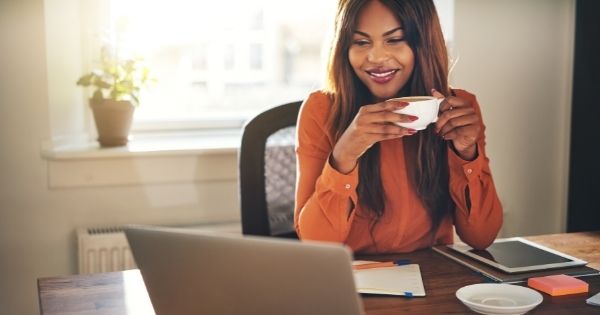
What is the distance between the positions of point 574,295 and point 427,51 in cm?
62

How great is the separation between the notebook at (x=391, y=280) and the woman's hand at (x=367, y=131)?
0.21 m

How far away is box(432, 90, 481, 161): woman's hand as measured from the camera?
1.43 meters

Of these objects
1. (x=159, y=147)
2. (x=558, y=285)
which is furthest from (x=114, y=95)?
(x=558, y=285)

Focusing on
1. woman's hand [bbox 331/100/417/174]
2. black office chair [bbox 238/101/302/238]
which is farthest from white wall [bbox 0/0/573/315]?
woman's hand [bbox 331/100/417/174]

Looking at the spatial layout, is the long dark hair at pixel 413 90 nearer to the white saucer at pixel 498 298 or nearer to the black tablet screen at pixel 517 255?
the black tablet screen at pixel 517 255

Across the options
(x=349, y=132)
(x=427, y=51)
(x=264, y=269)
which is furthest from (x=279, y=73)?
(x=264, y=269)

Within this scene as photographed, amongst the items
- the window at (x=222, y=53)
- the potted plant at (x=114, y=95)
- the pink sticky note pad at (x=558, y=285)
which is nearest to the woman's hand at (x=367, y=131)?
the pink sticky note pad at (x=558, y=285)

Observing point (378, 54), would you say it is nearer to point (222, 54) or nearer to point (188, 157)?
point (188, 157)

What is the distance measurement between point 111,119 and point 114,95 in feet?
Result: 0.24

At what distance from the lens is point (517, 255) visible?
4.75ft

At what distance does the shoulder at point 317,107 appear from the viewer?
1.66 metres

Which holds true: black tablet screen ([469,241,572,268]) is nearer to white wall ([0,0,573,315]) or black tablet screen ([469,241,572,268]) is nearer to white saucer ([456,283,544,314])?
white saucer ([456,283,544,314])

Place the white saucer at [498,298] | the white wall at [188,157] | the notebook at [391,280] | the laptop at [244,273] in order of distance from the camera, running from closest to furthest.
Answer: the laptop at [244,273] < the white saucer at [498,298] < the notebook at [391,280] < the white wall at [188,157]

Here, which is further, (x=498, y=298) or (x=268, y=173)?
(x=268, y=173)
